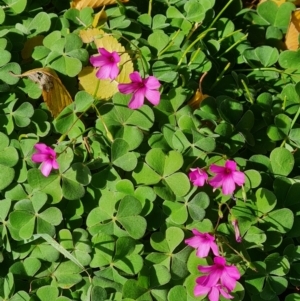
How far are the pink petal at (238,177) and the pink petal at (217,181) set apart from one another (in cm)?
4

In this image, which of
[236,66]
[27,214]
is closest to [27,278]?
[27,214]

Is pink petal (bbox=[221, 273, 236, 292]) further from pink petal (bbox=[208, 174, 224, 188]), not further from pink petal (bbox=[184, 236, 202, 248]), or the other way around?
pink petal (bbox=[208, 174, 224, 188])

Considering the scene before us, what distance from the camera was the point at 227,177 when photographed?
65.9 inches

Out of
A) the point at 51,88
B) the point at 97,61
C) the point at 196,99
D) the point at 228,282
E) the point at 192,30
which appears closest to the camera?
the point at 228,282

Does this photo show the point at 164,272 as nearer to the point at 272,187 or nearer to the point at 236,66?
the point at 272,187

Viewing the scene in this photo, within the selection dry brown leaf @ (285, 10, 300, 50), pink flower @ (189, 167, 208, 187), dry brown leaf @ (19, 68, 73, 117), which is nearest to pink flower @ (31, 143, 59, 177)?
dry brown leaf @ (19, 68, 73, 117)

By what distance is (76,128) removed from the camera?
1828 mm

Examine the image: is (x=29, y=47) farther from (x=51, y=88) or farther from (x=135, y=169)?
(x=135, y=169)

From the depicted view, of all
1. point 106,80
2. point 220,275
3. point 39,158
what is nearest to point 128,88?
point 106,80

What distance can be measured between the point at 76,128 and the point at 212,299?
2.15ft

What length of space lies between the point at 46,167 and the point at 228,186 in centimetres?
52

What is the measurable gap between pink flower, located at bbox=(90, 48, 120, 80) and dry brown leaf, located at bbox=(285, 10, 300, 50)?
2.77 feet

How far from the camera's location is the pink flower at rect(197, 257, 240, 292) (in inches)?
62.8

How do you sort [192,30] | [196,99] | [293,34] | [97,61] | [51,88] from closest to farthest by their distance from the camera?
[97,61]
[51,88]
[196,99]
[192,30]
[293,34]
